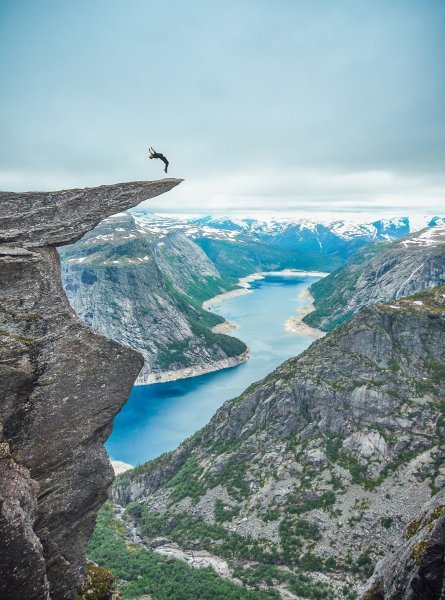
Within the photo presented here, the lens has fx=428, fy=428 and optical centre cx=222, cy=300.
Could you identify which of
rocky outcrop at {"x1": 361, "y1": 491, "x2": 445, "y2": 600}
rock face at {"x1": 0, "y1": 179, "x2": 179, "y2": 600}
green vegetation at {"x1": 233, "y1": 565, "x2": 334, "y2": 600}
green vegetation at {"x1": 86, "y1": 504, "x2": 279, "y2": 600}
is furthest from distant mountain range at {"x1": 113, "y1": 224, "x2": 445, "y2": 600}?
rock face at {"x1": 0, "y1": 179, "x2": 179, "y2": 600}

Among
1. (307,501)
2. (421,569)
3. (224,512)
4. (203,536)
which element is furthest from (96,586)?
(224,512)

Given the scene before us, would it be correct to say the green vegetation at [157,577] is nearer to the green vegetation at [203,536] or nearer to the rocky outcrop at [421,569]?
the green vegetation at [203,536]

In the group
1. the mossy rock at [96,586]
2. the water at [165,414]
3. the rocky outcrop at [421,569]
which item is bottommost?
the water at [165,414]

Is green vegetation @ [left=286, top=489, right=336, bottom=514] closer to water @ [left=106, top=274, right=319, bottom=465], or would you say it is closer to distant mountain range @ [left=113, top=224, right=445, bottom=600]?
distant mountain range @ [left=113, top=224, right=445, bottom=600]

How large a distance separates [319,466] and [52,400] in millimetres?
60102

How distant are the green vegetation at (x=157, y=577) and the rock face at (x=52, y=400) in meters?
33.6

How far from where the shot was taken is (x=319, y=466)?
68.1 m

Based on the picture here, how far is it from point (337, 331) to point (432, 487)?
36.5 m

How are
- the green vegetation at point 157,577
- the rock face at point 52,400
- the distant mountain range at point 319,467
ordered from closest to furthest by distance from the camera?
the rock face at point 52,400 < the green vegetation at point 157,577 < the distant mountain range at point 319,467

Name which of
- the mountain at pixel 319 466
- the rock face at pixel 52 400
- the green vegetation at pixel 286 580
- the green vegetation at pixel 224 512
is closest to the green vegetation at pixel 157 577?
the green vegetation at pixel 286 580

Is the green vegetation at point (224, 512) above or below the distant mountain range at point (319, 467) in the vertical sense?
below

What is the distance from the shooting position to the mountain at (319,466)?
56250mm

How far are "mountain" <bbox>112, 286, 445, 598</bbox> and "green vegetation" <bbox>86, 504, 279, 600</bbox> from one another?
4.05 metres

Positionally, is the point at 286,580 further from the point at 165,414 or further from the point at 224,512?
the point at 165,414
